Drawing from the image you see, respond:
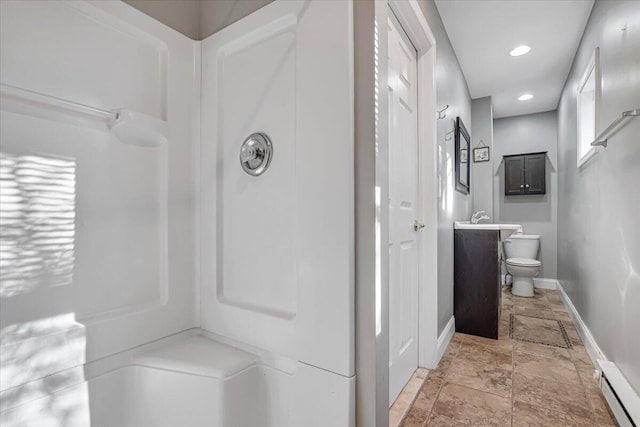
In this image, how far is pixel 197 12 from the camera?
4.20 feet

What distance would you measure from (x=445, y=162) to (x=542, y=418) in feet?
5.41

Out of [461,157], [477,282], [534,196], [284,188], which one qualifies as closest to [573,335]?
[477,282]

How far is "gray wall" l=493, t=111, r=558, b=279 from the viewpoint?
4.21m

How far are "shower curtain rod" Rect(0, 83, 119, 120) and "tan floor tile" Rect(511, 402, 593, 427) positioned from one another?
6.92 feet

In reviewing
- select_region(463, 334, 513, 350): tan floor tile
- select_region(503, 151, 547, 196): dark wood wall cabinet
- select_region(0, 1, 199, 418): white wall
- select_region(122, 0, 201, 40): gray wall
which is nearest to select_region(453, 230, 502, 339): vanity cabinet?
select_region(463, 334, 513, 350): tan floor tile

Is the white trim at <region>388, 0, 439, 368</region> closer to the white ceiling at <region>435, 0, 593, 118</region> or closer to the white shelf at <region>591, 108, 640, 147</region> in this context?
the white ceiling at <region>435, 0, 593, 118</region>

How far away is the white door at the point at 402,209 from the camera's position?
1.55m

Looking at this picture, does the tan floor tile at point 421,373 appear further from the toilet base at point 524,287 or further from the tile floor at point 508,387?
the toilet base at point 524,287

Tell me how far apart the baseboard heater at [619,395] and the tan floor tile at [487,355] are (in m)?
0.47

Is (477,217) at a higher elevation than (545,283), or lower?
higher

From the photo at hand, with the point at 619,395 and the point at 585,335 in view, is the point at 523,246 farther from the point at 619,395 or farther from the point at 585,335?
the point at 619,395

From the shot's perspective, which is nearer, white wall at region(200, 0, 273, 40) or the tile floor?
white wall at region(200, 0, 273, 40)

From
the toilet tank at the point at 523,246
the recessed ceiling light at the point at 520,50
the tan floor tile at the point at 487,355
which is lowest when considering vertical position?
the tan floor tile at the point at 487,355

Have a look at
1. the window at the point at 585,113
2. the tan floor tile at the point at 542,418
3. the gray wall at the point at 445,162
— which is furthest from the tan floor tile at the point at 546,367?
the window at the point at 585,113
